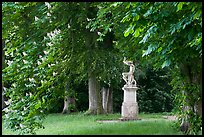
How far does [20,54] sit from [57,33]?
90cm

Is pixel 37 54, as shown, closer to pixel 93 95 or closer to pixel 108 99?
pixel 93 95

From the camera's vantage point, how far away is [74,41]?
Result: 9.03 m

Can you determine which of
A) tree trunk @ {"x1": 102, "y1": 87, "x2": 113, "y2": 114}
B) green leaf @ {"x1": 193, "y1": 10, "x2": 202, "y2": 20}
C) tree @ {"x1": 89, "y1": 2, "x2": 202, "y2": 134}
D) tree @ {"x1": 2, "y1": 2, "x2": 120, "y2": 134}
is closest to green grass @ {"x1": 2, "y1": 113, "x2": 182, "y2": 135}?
tree @ {"x1": 2, "y1": 2, "x2": 120, "y2": 134}

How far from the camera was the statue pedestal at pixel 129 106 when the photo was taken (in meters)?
13.7

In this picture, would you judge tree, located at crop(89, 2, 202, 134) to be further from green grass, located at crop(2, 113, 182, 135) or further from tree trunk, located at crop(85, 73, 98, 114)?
tree trunk, located at crop(85, 73, 98, 114)

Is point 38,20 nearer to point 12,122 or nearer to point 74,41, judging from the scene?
point 74,41

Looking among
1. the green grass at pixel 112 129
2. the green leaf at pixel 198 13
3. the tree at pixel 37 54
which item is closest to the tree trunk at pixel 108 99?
the green grass at pixel 112 129

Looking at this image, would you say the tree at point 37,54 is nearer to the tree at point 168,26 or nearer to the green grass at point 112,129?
the green grass at point 112,129

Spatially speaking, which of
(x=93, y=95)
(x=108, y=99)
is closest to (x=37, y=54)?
(x=93, y=95)

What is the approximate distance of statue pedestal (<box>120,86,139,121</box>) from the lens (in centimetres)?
1374

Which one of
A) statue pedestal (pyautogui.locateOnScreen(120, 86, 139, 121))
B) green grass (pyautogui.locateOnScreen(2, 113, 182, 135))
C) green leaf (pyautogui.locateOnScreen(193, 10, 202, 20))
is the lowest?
green grass (pyautogui.locateOnScreen(2, 113, 182, 135))

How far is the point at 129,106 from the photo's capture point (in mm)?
13953

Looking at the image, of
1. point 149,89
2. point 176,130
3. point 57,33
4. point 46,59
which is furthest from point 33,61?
point 149,89

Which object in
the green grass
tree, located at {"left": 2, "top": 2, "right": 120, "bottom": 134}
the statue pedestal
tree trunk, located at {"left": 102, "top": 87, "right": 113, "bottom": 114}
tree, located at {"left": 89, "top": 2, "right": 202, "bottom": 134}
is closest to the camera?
tree, located at {"left": 89, "top": 2, "right": 202, "bottom": 134}
